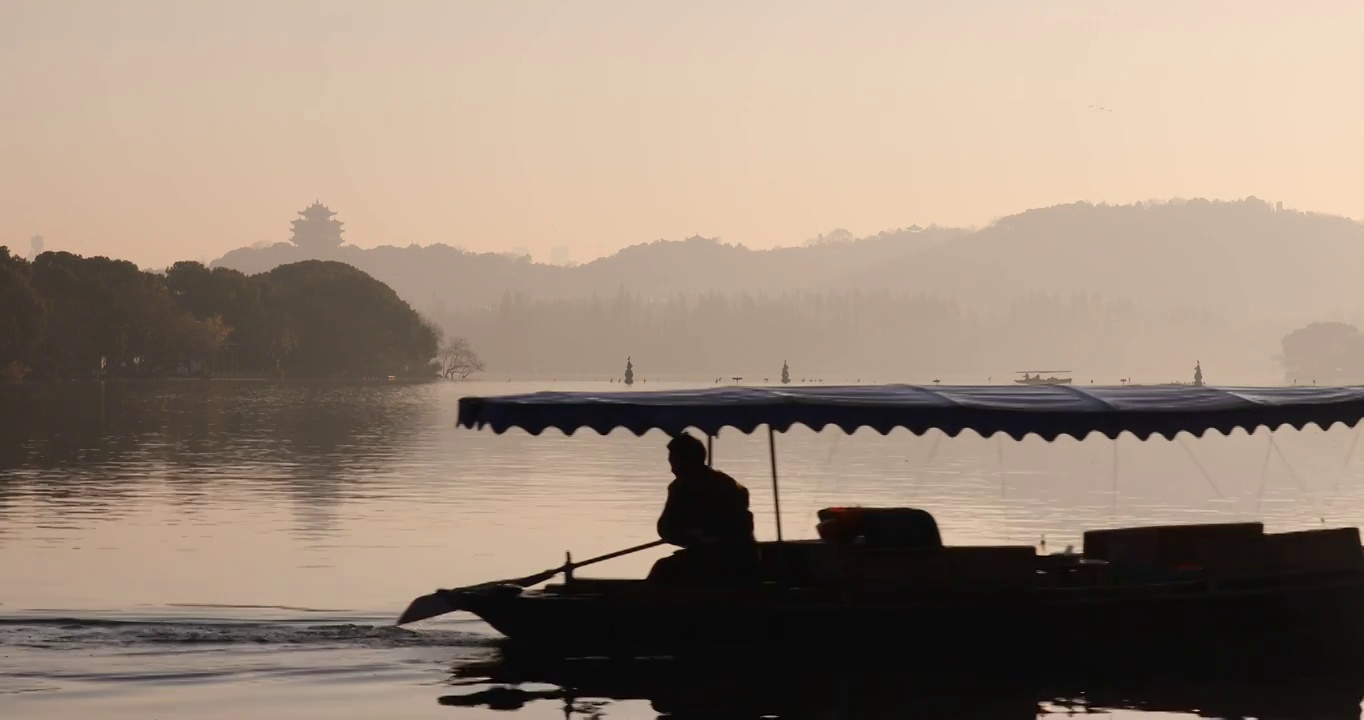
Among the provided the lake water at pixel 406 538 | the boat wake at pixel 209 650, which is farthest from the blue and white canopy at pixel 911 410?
the boat wake at pixel 209 650

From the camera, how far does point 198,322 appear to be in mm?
145125

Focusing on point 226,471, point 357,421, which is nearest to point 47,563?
point 226,471

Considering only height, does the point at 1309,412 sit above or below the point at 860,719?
above

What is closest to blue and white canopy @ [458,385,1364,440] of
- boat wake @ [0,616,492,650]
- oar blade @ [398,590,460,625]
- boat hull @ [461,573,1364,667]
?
boat hull @ [461,573,1364,667]

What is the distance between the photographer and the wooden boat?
16922 mm

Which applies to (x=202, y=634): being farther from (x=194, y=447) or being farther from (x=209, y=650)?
(x=194, y=447)

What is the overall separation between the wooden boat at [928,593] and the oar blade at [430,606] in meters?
0.02

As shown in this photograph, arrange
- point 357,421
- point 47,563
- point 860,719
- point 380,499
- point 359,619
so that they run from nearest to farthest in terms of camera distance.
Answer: point 860,719 < point 359,619 < point 47,563 < point 380,499 < point 357,421

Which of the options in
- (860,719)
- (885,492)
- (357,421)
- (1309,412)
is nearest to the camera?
(860,719)

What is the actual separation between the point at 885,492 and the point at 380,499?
450 inches

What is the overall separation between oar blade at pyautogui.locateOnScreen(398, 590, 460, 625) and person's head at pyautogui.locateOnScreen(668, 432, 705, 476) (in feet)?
8.26

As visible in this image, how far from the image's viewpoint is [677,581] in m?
17.4

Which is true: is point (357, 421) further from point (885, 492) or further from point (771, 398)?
point (771, 398)

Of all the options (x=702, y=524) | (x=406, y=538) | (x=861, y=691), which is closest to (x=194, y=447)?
(x=406, y=538)
